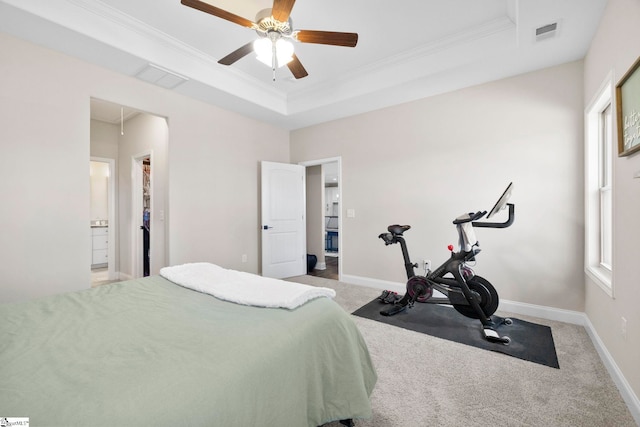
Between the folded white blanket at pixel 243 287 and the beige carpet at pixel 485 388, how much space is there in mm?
724

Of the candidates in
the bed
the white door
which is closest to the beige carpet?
the bed

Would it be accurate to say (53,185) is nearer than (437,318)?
Yes

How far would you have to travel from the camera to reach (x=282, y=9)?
1931 millimetres

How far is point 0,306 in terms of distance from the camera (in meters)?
1.49

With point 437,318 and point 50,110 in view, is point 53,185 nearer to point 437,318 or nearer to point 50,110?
point 50,110

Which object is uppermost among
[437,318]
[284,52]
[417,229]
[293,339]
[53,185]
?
[284,52]

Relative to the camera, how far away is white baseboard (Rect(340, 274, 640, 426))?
166 cm

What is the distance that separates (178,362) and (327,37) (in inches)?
89.1

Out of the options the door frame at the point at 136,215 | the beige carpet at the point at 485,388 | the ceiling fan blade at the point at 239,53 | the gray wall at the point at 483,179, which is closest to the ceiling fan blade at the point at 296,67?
the ceiling fan blade at the point at 239,53

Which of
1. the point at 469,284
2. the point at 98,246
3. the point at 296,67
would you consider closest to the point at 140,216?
the point at 98,246

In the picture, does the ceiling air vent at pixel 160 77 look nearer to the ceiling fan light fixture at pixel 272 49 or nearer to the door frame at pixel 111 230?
the ceiling fan light fixture at pixel 272 49

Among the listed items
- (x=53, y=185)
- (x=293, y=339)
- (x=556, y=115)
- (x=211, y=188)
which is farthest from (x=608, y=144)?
(x=53, y=185)

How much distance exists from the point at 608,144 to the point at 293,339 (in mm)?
3155

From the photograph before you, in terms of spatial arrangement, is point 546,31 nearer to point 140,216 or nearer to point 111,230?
point 140,216
